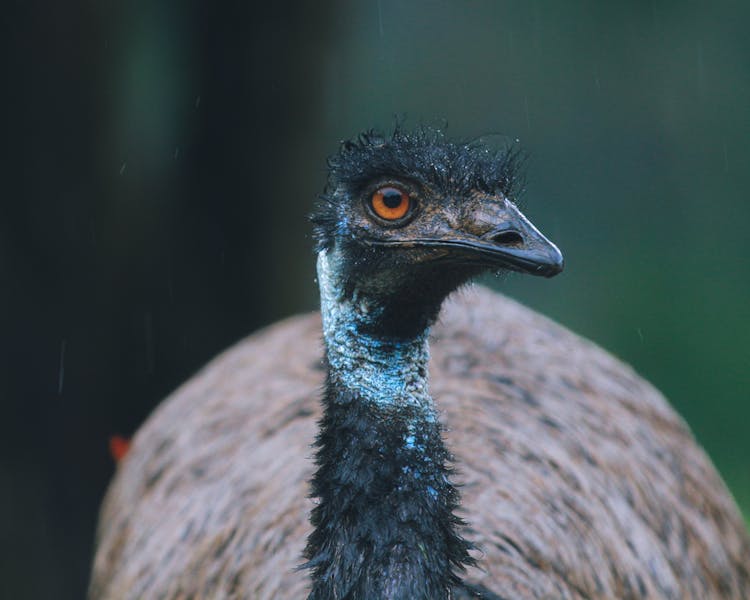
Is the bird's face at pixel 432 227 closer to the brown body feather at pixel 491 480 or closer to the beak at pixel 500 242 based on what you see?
the beak at pixel 500 242

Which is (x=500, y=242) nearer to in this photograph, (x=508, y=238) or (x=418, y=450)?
(x=508, y=238)

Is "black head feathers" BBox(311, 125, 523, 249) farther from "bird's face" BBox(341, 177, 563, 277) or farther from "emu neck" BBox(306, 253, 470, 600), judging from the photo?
"emu neck" BBox(306, 253, 470, 600)

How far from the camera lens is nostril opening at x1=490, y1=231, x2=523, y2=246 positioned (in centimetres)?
239

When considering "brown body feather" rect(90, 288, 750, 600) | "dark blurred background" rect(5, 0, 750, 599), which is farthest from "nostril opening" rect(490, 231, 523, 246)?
"dark blurred background" rect(5, 0, 750, 599)

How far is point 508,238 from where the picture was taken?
94.9 inches

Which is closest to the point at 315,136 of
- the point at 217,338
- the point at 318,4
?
the point at 318,4

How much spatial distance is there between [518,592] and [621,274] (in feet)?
A: 22.2

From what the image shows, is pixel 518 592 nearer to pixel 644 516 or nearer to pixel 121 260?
pixel 644 516

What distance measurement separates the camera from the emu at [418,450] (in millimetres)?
2426

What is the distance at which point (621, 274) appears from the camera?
9.37 metres

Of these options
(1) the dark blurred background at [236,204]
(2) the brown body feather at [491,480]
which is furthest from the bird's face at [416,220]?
(1) the dark blurred background at [236,204]

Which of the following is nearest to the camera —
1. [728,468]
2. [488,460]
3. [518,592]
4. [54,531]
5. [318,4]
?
[518,592]

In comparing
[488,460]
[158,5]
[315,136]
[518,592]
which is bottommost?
[518,592]

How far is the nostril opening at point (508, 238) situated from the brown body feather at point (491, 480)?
0.87 metres
